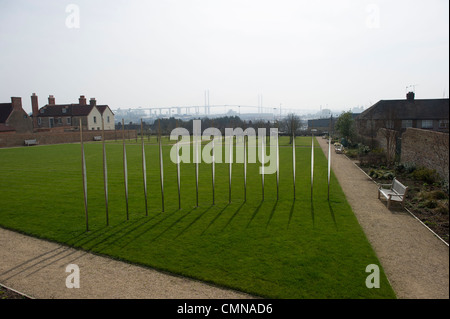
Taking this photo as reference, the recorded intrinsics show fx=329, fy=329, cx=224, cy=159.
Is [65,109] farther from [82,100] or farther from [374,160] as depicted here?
[374,160]

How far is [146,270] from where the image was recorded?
7.88 metres

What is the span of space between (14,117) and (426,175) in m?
55.5

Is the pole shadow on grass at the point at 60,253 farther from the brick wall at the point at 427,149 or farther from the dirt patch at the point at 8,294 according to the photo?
the brick wall at the point at 427,149

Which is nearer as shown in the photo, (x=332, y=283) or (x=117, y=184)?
(x=332, y=283)

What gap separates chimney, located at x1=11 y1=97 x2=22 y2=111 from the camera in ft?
168

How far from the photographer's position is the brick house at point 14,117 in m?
49.9

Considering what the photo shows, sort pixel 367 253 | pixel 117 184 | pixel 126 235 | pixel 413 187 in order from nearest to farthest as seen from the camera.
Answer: pixel 367 253, pixel 126 235, pixel 413 187, pixel 117 184

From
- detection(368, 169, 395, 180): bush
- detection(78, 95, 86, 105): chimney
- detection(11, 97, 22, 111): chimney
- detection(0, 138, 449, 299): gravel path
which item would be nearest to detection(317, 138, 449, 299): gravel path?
detection(0, 138, 449, 299): gravel path
